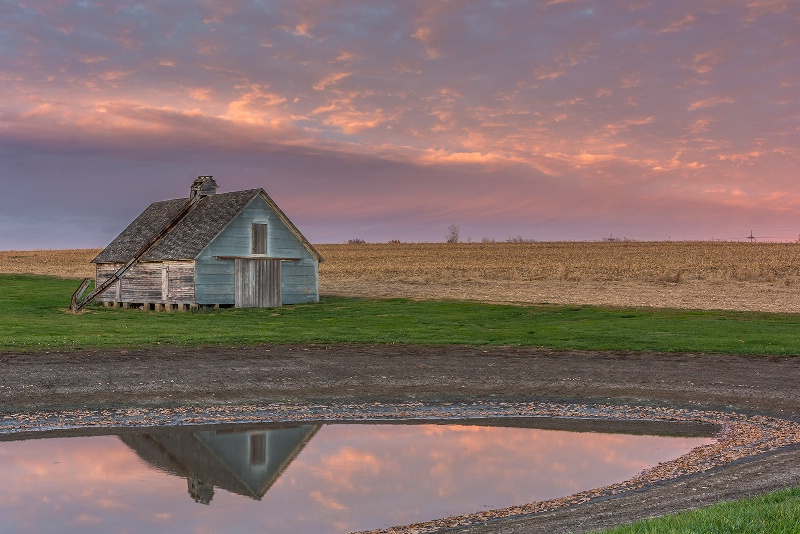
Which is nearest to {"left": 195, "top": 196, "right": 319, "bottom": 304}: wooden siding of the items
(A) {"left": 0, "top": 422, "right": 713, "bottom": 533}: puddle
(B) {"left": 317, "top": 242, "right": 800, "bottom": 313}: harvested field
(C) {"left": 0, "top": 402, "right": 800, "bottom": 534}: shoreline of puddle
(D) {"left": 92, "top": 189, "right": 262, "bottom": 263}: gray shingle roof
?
(D) {"left": 92, "top": 189, "right": 262, "bottom": 263}: gray shingle roof

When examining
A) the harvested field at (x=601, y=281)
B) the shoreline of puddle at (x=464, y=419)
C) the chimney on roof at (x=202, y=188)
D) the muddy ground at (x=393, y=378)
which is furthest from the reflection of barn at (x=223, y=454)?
the chimney on roof at (x=202, y=188)

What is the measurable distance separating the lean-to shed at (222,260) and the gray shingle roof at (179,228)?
0.26 ft

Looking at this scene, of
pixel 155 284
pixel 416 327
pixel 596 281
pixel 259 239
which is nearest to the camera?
pixel 416 327

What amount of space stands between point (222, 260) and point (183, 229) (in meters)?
4.19

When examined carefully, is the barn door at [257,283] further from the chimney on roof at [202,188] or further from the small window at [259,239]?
the chimney on roof at [202,188]

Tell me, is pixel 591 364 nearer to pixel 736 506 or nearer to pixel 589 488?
pixel 589 488

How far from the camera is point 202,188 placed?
178ft

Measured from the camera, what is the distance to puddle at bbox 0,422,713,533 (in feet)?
36.7

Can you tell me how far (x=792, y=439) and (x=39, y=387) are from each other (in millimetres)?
15442

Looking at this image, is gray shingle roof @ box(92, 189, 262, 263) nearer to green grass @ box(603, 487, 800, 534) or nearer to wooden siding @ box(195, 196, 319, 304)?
wooden siding @ box(195, 196, 319, 304)

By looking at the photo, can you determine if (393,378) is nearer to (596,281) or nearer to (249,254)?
(249,254)

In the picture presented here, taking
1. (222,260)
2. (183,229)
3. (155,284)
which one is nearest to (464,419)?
(222,260)

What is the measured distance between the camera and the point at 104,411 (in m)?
17.6

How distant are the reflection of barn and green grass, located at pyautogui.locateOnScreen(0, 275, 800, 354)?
1203 centimetres
